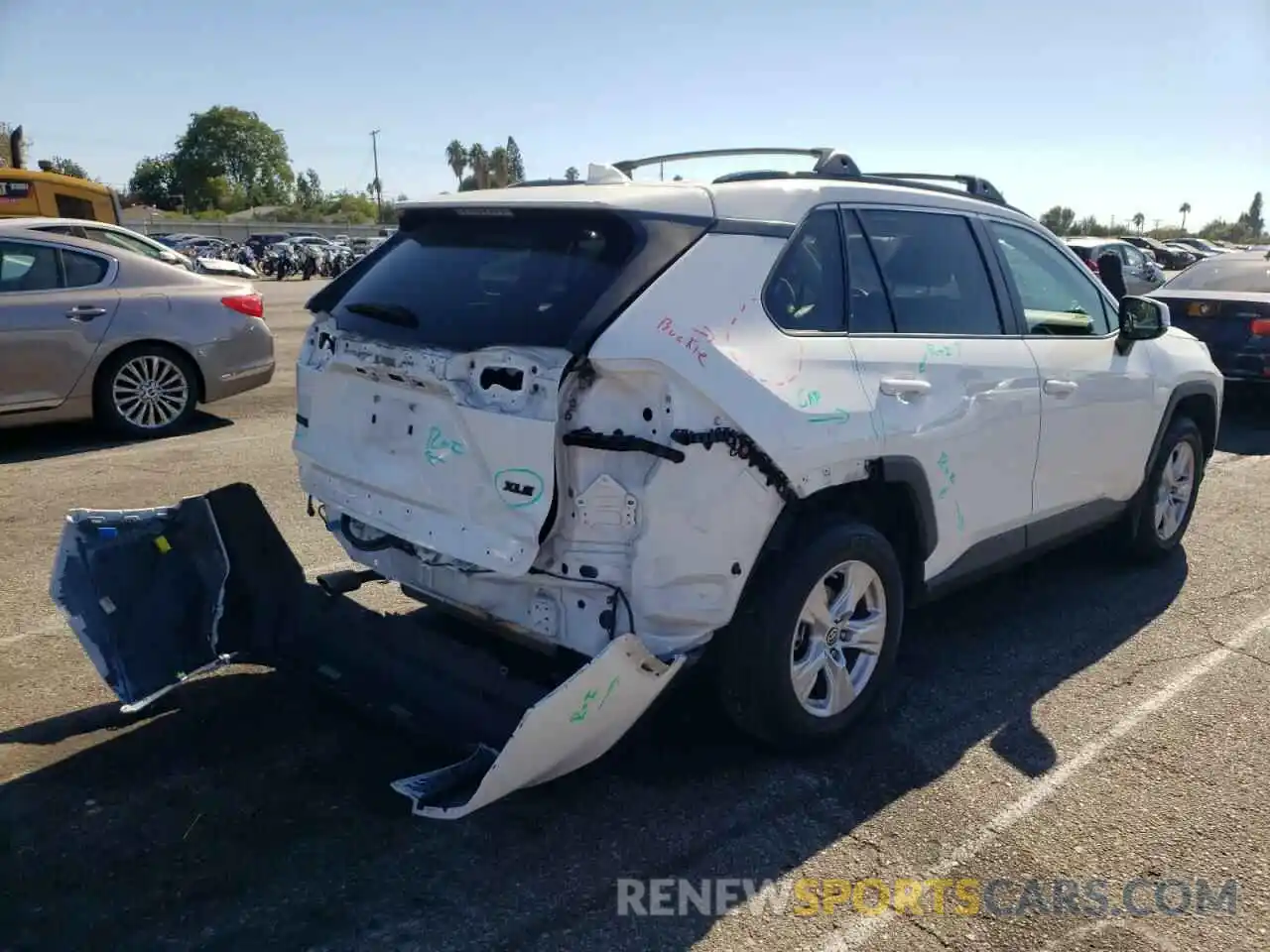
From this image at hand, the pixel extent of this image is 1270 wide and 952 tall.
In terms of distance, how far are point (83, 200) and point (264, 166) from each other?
4670 inches

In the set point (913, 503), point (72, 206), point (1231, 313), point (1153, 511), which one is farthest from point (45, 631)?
point (72, 206)

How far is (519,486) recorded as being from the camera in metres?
3.06

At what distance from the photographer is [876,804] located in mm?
3422

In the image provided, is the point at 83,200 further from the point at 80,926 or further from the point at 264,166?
the point at 264,166

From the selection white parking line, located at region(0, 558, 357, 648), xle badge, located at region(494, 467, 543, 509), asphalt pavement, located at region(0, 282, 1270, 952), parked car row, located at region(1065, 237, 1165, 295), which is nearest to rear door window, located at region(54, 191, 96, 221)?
white parking line, located at region(0, 558, 357, 648)

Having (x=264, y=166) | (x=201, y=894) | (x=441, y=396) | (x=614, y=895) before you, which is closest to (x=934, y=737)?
(x=614, y=895)

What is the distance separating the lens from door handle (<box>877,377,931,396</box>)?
365cm

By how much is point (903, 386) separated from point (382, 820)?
2234 mm

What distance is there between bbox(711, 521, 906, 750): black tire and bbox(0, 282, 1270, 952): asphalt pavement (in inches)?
8.0

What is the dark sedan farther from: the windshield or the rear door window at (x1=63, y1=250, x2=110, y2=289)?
the rear door window at (x1=63, y1=250, x2=110, y2=289)

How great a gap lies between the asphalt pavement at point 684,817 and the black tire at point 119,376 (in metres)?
3.75

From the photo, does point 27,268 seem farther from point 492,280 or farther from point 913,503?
point 913,503

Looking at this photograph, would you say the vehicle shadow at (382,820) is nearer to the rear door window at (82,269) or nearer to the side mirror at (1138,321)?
the side mirror at (1138,321)

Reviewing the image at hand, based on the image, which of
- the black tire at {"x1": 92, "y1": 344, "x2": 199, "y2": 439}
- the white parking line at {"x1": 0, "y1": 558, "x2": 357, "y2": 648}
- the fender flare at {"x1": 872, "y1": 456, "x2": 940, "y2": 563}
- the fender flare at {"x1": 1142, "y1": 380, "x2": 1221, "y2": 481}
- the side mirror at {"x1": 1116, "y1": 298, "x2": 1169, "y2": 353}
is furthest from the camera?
the black tire at {"x1": 92, "y1": 344, "x2": 199, "y2": 439}
